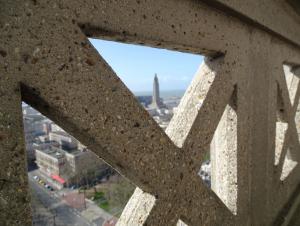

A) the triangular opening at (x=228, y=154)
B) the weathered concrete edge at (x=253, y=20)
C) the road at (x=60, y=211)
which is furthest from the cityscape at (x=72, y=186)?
the triangular opening at (x=228, y=154)

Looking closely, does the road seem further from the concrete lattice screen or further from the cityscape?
the concrete lattice screen

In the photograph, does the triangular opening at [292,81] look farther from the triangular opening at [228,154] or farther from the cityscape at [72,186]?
the cityscape at [72,186]

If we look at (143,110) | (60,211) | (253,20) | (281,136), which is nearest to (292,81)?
(281,136)

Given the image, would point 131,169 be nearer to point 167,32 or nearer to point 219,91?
point 167,32

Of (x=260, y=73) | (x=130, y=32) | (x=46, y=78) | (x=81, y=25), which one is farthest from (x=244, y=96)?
(x=46, y=78)

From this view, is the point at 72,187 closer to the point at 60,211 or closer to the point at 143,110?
the point at 60,211

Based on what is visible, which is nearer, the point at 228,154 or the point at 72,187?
the point at 228,154

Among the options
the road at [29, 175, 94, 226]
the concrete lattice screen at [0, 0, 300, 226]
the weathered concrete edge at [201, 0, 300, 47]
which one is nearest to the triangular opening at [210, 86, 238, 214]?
the concrete lattice screen at [0, 0, 300, 226]
